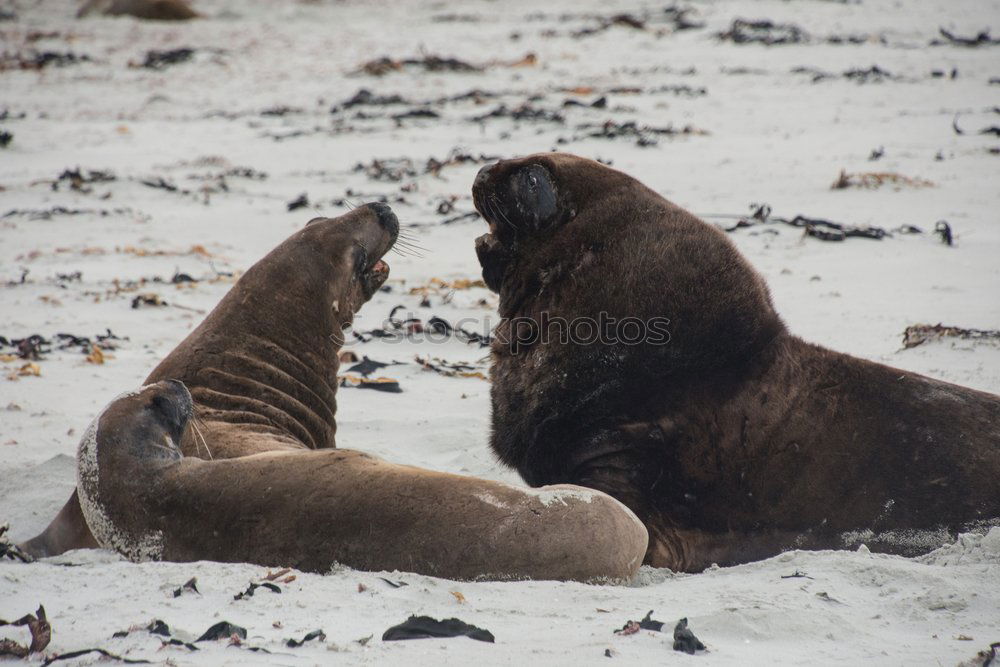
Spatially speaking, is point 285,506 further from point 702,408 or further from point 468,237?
point 468,237

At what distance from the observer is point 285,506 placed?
10.8 feet

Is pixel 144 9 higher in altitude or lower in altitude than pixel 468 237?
higher

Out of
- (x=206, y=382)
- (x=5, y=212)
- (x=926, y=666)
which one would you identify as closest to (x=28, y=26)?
(x=5, y=212)

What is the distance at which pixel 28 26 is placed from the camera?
20156 mm

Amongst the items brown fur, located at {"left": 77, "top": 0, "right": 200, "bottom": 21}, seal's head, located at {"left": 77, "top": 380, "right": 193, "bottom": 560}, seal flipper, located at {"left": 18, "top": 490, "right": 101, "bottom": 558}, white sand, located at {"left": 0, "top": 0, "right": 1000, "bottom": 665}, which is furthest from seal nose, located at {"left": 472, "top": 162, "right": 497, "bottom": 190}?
brown fur, located at {"left": 77, "top": 0, "right": 200, "bottom": 21}

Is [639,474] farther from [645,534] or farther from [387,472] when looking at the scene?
[387,472]

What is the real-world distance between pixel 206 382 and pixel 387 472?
4.50ft

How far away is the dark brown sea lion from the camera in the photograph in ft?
11.6

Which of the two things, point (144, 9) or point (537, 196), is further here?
point (144, 9)

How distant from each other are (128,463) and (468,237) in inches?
195

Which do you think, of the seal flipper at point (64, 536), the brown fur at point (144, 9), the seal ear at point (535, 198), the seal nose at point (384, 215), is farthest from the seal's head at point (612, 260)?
the brown fur at point (144, 9)

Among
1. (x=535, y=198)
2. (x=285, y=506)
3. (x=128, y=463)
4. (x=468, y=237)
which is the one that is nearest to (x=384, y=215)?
(x=535, y=198)

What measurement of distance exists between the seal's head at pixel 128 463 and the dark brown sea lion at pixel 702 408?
1.17 m

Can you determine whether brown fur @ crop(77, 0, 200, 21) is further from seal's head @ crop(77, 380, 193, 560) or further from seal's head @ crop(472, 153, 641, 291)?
seal's head @ crop(77, 380, 193, 560)
